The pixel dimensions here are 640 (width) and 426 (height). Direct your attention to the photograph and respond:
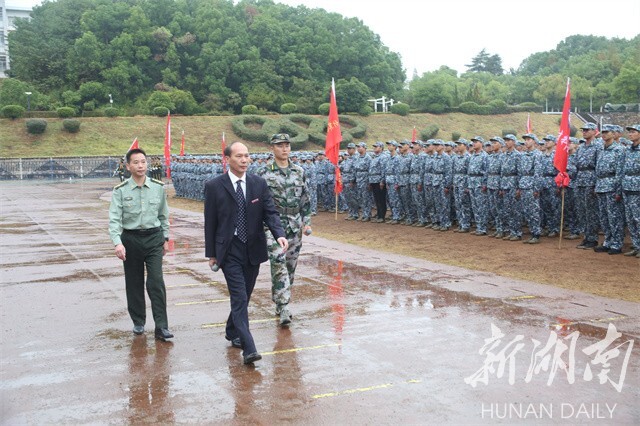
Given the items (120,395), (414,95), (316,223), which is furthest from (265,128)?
(120,395)

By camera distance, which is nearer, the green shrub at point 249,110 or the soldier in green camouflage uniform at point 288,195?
the soldier in green camouflage uniform at point 288,195

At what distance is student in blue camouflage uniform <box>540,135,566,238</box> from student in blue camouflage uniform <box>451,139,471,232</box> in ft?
4.94

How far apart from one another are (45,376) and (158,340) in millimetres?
1180

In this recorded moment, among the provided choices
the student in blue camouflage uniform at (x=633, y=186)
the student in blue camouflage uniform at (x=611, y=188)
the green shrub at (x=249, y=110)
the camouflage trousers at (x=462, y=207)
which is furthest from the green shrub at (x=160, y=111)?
the student in blue camouflage uniform at (x=633, y=186)

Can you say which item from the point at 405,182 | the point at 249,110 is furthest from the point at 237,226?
the point at 249,110

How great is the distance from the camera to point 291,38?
67625 mm

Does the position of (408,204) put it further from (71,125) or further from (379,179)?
(71,125)

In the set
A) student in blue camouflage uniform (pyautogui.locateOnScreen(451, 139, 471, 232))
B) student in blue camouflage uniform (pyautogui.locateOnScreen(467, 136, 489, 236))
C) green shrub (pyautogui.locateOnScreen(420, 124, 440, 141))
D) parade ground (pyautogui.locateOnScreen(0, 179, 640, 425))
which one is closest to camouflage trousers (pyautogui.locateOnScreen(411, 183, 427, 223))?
student in blue camouflage uniform (pyautogui.locateOnScreen(451, 139, 471, 232))

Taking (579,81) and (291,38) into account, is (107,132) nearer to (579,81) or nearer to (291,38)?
(291,38)

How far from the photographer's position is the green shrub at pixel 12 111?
4594 centimetres

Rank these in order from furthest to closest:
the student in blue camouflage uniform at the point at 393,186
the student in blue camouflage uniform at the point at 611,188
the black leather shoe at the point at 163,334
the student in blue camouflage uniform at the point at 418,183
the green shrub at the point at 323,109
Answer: the green shrub at the point at 323,109, the student in blue camouflage uniform at the point at 393,186, the student in blue camouflage uniform at the point at 418,183, the student in blue camouflage uniform at the point at 611,188, the black leather shoe at the point at 163,334

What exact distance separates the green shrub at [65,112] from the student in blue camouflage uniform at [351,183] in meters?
36.1

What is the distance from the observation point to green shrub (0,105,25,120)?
45.9 metres

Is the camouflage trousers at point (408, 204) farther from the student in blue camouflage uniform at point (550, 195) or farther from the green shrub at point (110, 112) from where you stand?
the green shrub at point (110, 112)
